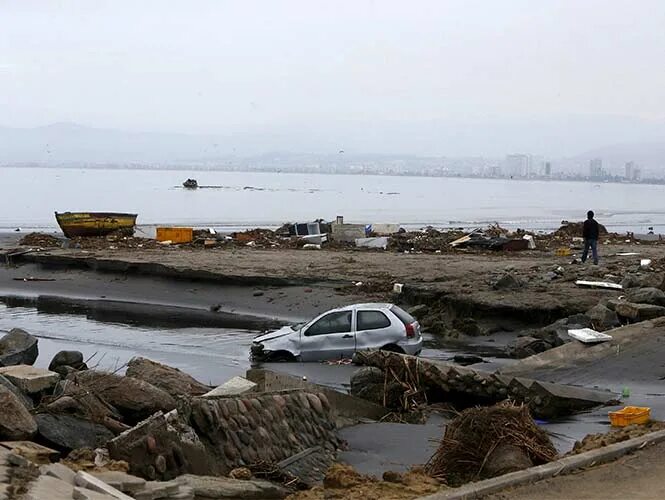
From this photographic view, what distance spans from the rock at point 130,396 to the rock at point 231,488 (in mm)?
2886

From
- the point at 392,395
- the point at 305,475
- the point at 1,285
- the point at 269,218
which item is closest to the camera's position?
the point at 305,475

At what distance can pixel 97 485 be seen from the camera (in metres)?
7.63

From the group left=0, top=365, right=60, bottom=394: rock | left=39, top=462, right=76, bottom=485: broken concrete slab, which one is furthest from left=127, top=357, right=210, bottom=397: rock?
left=39, top=462, right=76, bottom=485: broken concrete slab

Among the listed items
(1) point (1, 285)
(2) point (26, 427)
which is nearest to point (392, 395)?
(2) point (26, 427)

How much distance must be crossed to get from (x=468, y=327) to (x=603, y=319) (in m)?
3.79

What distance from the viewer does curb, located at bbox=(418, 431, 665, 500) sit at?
7.91 metres

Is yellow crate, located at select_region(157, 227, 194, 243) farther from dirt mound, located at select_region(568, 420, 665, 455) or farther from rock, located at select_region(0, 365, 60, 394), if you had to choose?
dirt mound, located at select_region(568, 420, 665, 455)

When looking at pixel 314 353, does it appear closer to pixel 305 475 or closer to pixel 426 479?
pixel 305 475

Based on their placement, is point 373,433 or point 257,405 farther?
point 373,433

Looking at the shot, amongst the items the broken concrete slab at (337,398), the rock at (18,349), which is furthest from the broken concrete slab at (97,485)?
the rock at (18,349)

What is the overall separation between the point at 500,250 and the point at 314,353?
23.3 metres

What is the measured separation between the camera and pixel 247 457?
420 inches

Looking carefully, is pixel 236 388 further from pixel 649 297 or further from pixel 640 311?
pixel 649 297

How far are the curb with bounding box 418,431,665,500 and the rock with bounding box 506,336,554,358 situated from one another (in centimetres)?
870
